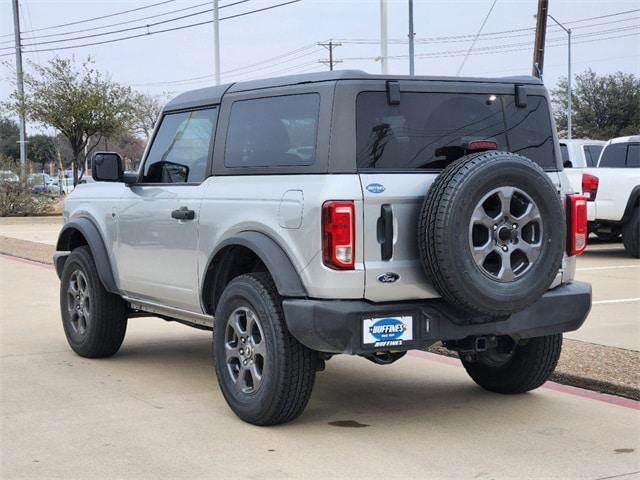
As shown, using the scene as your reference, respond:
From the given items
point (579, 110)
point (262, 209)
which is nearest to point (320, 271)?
point (262, 209)

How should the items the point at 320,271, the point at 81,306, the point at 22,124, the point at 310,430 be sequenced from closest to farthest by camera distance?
the point at 320,271
the point at 310,430
the point at 81,306
the point at 22,124

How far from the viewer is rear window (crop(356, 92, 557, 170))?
217 inches

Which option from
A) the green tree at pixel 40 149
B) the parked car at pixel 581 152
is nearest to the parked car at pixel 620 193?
the parked car at pixel 581 152

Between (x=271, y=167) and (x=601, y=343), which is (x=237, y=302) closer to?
(x=271, y=167)

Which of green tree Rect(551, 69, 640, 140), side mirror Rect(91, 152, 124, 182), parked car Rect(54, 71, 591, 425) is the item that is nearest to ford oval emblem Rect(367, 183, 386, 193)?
parked car Rect(54, 71, 591, 425)

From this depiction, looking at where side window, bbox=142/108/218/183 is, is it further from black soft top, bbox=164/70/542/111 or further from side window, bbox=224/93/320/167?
side window, bbox=224/93/320/167

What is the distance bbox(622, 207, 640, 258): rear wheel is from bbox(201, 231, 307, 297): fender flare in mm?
11377

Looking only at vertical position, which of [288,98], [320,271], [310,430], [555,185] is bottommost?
[310,430]

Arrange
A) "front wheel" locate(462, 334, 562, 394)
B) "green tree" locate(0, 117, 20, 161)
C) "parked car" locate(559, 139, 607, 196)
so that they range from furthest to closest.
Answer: "green tree" locate(0, 117, 20, 161)
"parked car" locate(559, 139, 607, 196)
"front wheel" locate(462, 334, 562, 394)

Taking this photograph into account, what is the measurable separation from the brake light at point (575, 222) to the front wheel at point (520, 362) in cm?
62

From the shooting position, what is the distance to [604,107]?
57688 millimetres

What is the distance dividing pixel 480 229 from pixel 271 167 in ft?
4.39

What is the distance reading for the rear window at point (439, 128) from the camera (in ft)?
18.0

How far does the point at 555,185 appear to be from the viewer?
237 inches
